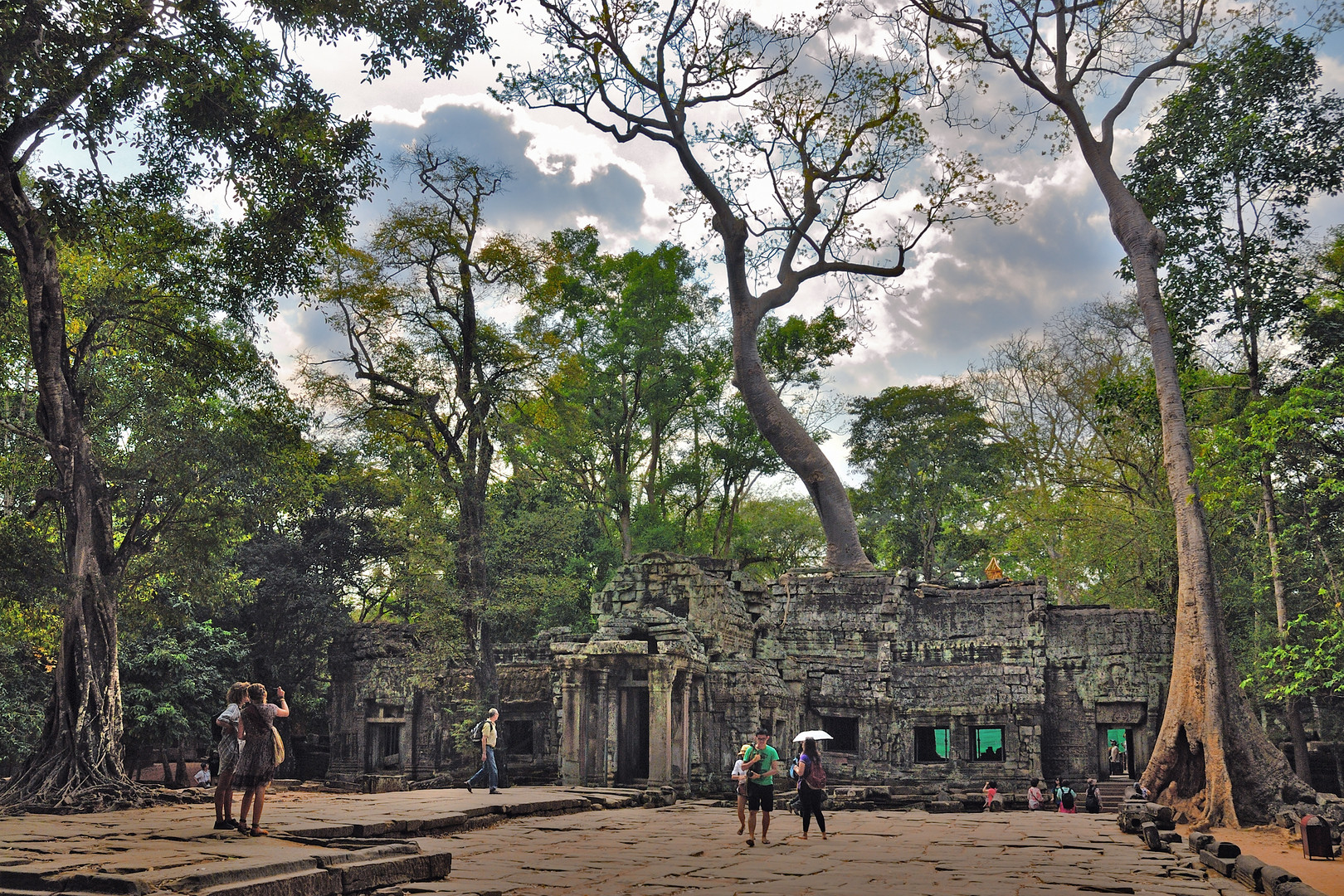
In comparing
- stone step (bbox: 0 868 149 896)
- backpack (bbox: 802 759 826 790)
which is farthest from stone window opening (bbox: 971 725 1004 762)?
stone step (bbox: 0 868 149 896)

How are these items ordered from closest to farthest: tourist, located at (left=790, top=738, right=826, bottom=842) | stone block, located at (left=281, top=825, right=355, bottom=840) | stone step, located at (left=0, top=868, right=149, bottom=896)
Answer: stone step, located at (left=0, top=868, right=149, bottom=896) < stone block, located at (left=281, top=825, right=355, bottom=840) < tourist, located at (left=790, top=738, right=826, bottom=842)

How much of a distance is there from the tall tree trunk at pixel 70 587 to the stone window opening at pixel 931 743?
53.6 ft

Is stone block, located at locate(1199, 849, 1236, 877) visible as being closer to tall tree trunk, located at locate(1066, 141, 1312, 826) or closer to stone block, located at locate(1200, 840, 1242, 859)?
stone block, located at locate(1200, 840, 1242, 859)

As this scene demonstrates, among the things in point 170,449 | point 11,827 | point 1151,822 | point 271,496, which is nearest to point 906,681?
point 1151,822

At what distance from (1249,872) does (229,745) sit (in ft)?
27.5

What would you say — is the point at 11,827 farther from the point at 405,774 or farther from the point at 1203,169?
the point at 1203,169

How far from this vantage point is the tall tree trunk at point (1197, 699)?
45.6 ft

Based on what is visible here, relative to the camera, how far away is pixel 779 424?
75.4 feet

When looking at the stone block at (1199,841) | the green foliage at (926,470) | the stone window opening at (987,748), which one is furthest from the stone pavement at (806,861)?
the green foliage at (926,470)

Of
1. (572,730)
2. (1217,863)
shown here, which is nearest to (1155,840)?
(1217,863)

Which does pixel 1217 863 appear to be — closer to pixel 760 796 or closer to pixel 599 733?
pixel 760 796

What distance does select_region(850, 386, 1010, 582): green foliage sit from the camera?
32.0 m

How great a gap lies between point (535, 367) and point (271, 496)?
812 cm

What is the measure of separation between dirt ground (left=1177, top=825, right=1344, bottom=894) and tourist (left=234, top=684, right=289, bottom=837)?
815cm
